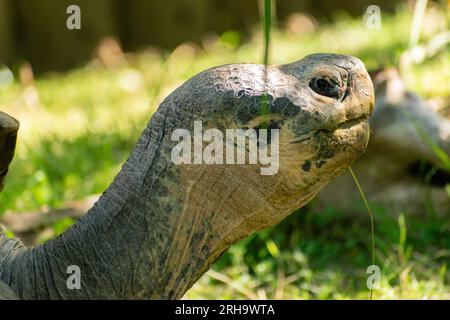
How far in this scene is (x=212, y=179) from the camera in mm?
1819

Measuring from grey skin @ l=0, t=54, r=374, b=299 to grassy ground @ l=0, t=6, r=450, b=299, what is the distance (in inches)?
39.7

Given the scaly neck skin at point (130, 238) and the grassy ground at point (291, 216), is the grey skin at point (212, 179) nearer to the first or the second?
the scaly neck skin at point (130, 238)

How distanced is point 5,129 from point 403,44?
3589 mm

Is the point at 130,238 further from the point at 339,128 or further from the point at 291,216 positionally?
the point at 291,216

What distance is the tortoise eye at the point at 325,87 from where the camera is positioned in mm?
1828

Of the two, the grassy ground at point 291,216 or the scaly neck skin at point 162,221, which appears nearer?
the scaly neck skin at point 162,221

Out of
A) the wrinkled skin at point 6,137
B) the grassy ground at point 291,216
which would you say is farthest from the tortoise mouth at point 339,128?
the grassy ground at point 291,216

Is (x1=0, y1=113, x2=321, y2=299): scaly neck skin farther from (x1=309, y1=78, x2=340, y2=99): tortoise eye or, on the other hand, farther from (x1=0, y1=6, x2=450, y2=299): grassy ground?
(x1=0, y1=6, x2=450, y2=299): grassy ground

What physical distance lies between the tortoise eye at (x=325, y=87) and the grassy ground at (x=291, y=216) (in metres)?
1.08

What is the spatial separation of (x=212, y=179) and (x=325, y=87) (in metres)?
0.30

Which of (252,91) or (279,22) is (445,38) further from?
(279,22)

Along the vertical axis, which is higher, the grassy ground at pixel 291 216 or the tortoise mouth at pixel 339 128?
the tortoise mouth at pixel 339 128
